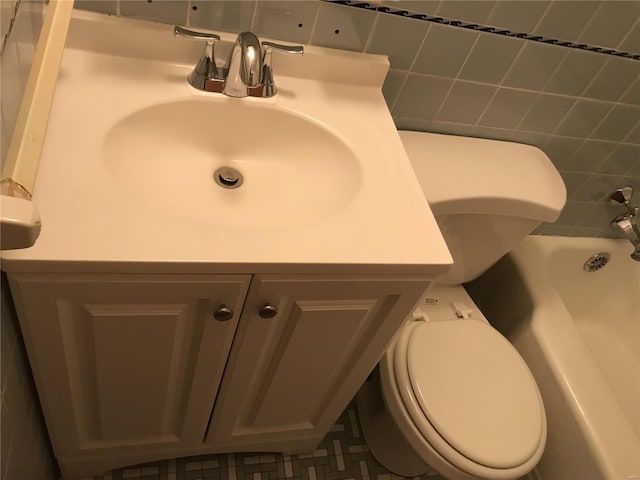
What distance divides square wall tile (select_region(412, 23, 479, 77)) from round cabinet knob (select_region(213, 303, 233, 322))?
2.09 feet

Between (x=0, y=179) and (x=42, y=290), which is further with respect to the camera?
(x=42, y=290)

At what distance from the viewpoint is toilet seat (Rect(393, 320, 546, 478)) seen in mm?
1051

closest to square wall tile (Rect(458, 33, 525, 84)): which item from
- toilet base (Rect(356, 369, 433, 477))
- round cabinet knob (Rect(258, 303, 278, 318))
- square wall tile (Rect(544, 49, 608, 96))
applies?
square wall tile (Rect(544, 49, 608, 96))

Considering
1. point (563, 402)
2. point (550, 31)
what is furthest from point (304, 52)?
point (563, 402)

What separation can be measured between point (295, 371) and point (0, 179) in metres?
0.66

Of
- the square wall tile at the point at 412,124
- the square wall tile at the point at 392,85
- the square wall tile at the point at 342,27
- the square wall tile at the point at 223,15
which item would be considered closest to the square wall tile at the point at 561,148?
the square wall tile at the point at 412,124

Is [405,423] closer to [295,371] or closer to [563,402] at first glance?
[295,371]

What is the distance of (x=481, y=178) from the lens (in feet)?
3.67

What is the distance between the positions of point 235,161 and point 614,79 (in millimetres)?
870

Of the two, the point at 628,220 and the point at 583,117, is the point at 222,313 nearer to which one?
the point at 583,117

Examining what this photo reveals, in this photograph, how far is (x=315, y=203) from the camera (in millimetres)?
893

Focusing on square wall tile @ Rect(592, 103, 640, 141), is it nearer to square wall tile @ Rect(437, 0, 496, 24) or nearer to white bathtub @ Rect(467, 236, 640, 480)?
white bathtub @ Rect(467, 236, 640, 480)

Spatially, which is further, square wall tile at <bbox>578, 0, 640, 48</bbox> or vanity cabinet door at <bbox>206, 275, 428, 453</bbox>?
square wall tile at <bbox>578, 0, 640, 48</bbox>

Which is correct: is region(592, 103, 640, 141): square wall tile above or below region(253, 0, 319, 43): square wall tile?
below
